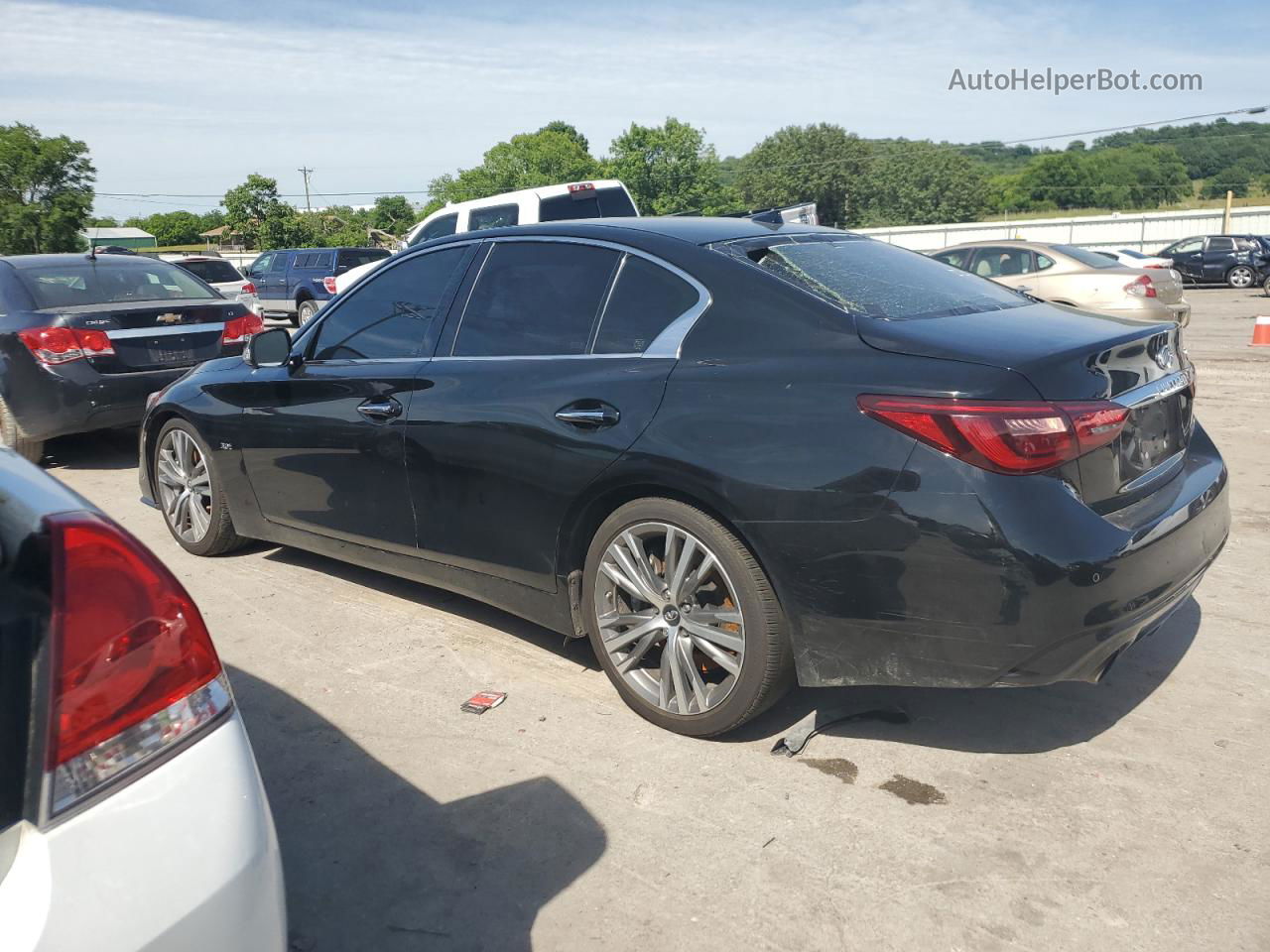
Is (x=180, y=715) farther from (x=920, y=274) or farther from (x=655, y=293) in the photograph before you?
(x=920, y=274)

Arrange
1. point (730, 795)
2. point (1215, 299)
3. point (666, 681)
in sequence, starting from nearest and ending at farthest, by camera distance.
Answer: point (730, 795)
point (666, 681)
point (1215, 299)

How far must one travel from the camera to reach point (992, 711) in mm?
3766

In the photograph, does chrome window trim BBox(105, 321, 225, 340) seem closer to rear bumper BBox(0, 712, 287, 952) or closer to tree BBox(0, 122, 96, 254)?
rear bumper BBox(0, 712, 287, 952)

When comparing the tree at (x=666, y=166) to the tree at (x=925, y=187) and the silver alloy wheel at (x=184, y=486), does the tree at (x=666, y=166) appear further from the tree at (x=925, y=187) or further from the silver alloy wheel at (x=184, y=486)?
the silver alloy wheel at (x=184, y=486)

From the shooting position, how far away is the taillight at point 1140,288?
43.9 feet

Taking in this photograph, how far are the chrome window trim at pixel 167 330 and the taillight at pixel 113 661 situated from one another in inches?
268

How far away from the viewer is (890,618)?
307cm

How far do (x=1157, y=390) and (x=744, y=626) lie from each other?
149 cm

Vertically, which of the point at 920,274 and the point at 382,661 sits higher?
the point at 920,274

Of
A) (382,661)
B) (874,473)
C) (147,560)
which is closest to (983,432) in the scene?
(874,473)

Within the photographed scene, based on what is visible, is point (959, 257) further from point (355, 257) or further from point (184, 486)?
point (355, 257)

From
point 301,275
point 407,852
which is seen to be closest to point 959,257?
point 407,852

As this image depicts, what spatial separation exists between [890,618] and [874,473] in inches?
16.6

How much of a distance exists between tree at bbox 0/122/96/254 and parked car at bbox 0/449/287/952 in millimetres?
40162
